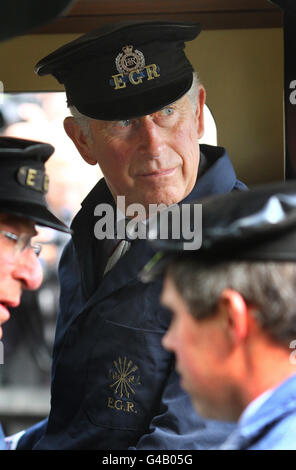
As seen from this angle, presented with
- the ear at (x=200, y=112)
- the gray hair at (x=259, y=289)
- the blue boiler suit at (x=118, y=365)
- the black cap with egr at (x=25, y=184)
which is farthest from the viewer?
the ear at (x=200, y=112)

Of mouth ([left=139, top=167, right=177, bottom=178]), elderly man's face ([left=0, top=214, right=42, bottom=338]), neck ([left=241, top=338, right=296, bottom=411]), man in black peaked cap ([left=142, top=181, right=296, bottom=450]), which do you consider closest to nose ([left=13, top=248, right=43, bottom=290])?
elderly man's face ([left=0, top=214, right=42, bottom=338])

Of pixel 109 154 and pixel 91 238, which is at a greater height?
pixel 109 154

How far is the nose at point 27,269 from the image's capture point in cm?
134

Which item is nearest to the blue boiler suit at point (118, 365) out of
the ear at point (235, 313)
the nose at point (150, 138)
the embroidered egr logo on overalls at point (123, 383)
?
the embroidered egr logo on overalls at point (123, 383)

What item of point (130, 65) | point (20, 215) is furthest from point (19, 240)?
point (130, 65)

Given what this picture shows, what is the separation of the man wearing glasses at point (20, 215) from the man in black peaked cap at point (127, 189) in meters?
0.26

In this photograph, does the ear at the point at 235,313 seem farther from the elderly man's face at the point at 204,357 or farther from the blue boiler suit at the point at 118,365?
the blue boiler suit at the point at 118,365

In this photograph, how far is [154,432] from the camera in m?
1.48

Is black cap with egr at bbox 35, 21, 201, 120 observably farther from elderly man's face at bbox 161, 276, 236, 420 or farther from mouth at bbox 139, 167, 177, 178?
elderly man's face at bbox 161, 276, 236, 420
